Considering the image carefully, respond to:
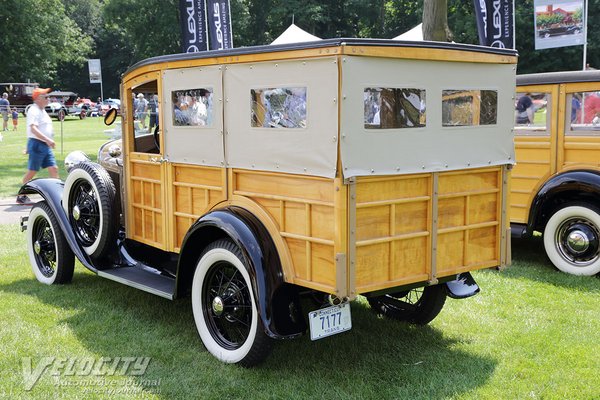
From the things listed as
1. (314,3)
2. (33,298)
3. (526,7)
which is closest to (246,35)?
(314,3)

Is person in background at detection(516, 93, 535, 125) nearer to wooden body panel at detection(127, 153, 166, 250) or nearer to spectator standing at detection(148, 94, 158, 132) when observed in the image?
spectator standing at detection(148, 94, 158, 132)

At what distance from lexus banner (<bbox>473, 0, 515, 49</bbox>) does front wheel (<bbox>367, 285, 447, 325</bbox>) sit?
25.7ft

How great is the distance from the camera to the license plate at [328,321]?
378 centimetres

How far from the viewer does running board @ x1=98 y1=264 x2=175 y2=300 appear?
466cm

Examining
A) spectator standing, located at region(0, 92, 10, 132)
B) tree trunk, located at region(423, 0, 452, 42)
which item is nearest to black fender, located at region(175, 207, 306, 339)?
tree trunk, located at region(423, 0, 452, 42)

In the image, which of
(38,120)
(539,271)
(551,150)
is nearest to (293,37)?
(38,120)

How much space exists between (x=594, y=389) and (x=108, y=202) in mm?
3830

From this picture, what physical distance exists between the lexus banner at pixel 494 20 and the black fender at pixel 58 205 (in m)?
8.47

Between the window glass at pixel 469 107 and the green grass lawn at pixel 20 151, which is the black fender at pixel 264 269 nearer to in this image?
the window glass at pixel 469 107

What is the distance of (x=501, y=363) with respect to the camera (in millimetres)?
4258

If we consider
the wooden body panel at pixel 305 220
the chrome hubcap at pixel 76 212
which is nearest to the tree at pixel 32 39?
the chrome hubcap at pixel 76 212

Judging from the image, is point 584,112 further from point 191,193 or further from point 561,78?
point 191,193

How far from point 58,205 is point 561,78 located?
205 inches

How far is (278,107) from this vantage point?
3.92m
